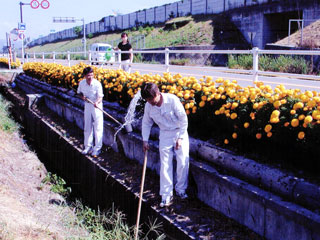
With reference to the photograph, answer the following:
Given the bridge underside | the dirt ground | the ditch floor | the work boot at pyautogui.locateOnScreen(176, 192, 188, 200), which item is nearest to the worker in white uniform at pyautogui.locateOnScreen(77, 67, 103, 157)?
the ditch floor

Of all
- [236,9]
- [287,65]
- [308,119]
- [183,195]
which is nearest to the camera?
[308,119]

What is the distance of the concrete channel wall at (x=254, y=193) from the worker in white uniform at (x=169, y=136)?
0.74 ft

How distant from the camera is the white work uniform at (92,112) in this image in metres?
7.12

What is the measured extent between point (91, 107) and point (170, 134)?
8.90 ft

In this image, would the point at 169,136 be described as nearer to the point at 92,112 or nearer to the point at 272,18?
the point at 92,112

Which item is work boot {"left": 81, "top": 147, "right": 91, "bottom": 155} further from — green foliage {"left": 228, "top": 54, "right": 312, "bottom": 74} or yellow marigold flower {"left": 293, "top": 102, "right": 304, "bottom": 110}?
green foliage {"left": 228, "top": 54, "right": 312, "bottom": 74}

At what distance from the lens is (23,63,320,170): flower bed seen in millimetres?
4141

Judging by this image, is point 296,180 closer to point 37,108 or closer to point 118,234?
point 118,234

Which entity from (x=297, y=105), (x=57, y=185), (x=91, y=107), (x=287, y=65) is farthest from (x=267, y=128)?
(x=287, y=65)

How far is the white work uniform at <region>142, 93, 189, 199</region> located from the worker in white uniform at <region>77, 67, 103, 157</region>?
2300 millimetres

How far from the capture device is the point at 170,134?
16.4 feet

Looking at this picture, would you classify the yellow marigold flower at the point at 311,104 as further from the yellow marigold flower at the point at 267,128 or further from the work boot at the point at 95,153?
the work boot at the point at 95,153

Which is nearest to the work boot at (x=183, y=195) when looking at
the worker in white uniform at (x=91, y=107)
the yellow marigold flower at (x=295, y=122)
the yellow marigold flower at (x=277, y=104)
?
the yellow marigold flower at (x=277, y=104)

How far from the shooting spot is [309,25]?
76.4 feet
